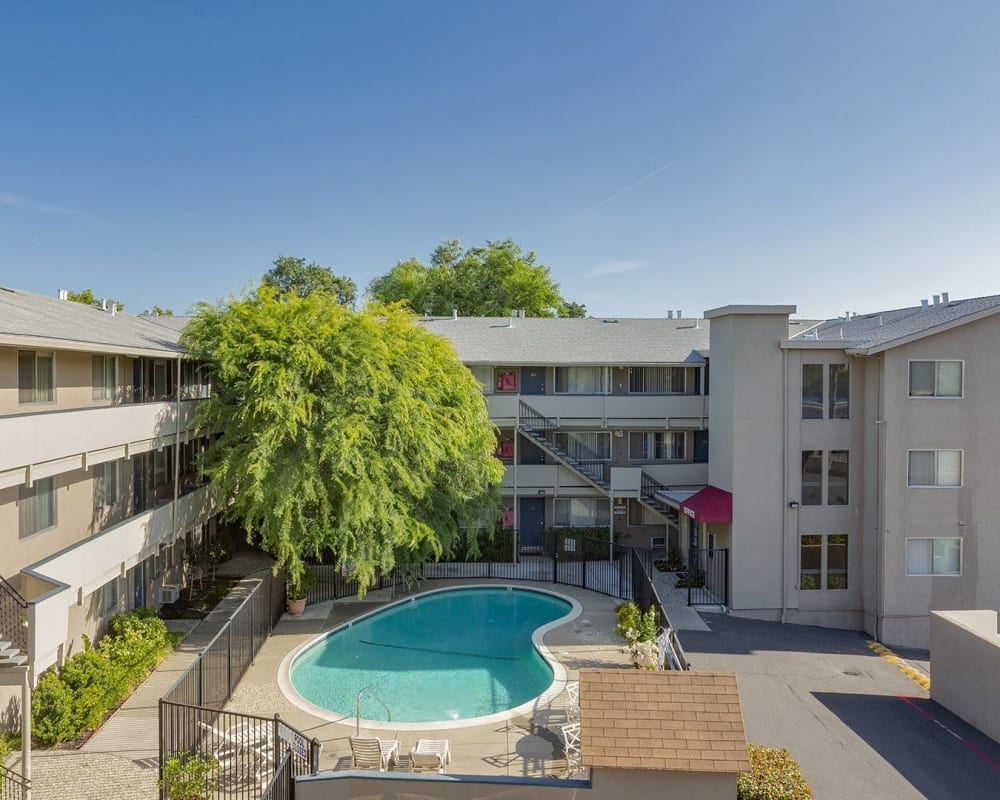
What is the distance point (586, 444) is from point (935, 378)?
1285 cm

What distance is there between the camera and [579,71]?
21.3 m

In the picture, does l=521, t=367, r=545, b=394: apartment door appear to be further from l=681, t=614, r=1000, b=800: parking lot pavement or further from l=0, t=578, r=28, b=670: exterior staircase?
l=0, t=578, r=28, b=670: exterior staircase

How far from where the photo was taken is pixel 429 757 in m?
11.2

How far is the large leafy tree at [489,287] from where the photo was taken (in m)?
46.5

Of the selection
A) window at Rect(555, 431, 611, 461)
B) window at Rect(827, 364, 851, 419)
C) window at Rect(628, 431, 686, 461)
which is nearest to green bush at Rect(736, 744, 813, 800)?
window at Rect(827, 364, 851, 419)

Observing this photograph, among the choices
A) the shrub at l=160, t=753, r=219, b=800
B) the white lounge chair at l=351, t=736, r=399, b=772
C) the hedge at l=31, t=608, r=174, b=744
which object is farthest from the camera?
the hedge at l=31, t=608, r=174, b=744

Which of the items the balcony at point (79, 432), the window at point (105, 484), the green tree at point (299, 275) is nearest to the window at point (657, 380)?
the balcony at point (79, 432)

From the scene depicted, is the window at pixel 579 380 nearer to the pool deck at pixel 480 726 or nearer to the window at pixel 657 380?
the window at pixel 657 380

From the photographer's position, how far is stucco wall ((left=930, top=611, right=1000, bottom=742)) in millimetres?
12773

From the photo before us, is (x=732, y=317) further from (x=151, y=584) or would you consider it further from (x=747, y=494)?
(x=151, y=584)

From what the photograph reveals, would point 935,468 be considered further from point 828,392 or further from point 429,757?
point 429,757

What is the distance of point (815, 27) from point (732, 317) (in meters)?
8.28

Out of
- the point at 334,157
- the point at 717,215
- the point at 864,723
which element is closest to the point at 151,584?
the point at 334,157

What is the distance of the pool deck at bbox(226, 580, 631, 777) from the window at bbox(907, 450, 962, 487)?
32.9 ft
